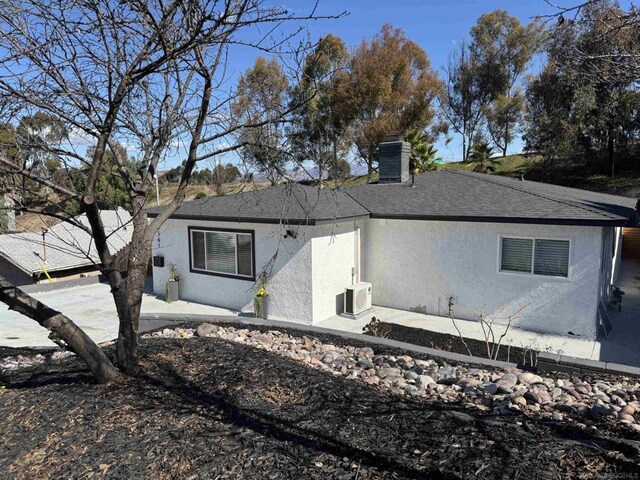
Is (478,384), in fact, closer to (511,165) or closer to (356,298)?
(356,298)

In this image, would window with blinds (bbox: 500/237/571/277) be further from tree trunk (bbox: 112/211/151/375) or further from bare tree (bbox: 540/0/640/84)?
tree trunk (bbox: 112/211/151/375)

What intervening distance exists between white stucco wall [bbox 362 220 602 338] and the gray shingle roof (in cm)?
30

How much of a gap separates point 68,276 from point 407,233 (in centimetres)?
1183

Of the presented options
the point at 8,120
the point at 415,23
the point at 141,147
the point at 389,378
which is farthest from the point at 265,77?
the point at 415,23

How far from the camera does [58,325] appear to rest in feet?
12.5

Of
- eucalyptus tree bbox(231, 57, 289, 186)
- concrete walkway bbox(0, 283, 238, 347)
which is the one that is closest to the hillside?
concrete walkway bbox(0, 283, 238, 347)

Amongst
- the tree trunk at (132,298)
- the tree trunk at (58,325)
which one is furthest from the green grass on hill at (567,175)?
the tree trunk at (58,325)

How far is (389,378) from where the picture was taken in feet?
15.5

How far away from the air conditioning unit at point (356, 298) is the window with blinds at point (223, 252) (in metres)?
2.32

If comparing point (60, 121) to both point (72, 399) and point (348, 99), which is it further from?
point (348, 99)

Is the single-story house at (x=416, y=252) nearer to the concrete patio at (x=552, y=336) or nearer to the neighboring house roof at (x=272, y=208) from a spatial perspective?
the neighboring house roof at (x=272, y=208)

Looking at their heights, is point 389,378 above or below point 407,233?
below

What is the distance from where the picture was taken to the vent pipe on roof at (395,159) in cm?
1342

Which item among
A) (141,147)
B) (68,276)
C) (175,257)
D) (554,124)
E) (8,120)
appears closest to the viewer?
(8,120)
